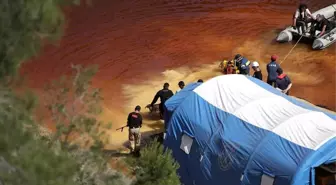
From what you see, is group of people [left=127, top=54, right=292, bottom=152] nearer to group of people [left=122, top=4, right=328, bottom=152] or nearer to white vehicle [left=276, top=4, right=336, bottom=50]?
group of people [left=122, top=4, right=328, bottom=152]

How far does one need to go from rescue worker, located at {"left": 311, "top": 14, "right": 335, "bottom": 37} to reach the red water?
0.65m

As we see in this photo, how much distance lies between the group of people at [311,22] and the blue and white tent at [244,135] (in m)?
8.54

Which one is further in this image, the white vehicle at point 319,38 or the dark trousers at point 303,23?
the dark trousers at point 303,23

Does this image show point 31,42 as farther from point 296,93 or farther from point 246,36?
point 246,36

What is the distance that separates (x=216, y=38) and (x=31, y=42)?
57.9ft

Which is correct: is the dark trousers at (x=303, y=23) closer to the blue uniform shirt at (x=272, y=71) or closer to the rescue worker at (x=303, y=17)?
the rescue worker at (x=303, y=17)

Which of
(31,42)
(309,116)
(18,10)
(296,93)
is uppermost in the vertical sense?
(18,10)

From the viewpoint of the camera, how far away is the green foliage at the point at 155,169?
1145 centimetres

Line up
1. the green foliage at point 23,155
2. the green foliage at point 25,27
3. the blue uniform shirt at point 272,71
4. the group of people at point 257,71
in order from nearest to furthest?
the green foliage at point 23,155
the green foliage at point 25,27
the group of people at point 257,71
the blue uniform shirt at point 272,71

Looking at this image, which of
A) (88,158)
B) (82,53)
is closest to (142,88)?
(82,53)

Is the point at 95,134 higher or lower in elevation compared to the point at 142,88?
higher

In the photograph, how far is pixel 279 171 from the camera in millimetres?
11922

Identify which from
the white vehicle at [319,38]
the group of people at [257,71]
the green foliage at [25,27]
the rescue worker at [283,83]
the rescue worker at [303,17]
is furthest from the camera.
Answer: the rescue worker at [303,17]

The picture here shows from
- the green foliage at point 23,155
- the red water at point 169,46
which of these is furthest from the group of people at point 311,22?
the green foliage at point 23,155
